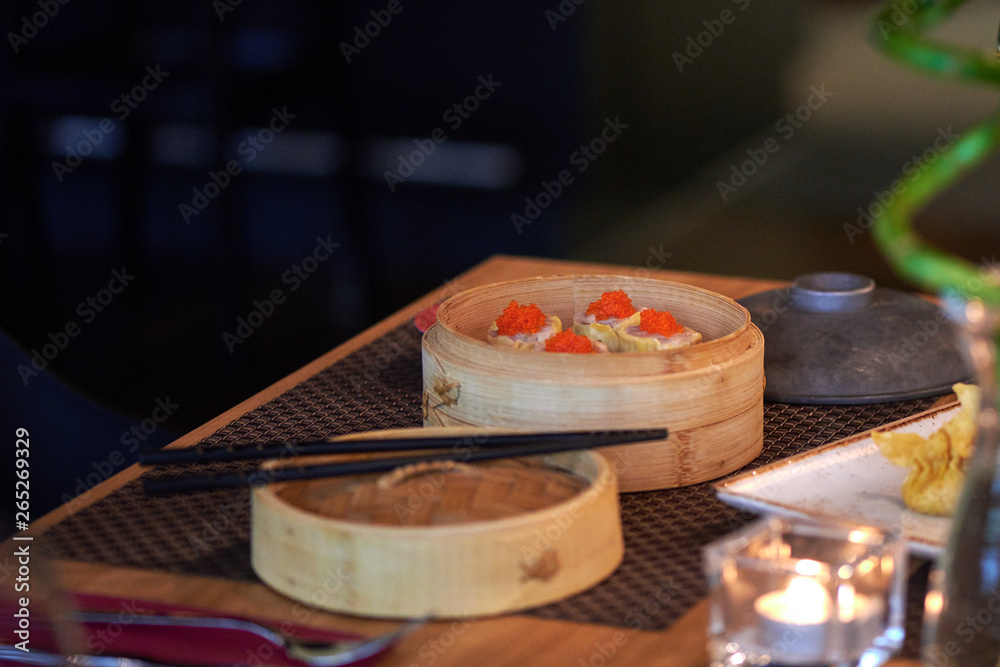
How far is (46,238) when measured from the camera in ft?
14.6

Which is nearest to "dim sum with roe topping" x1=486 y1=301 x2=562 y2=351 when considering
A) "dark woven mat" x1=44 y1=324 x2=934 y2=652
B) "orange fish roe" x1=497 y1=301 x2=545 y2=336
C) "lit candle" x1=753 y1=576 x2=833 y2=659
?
"orange fish roe" x1=497 y1=301 x2=545 y2=336

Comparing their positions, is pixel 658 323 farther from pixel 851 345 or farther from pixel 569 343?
pixel 851 345

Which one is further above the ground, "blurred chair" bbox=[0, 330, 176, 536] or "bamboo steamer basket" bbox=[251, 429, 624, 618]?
"bamboo steamer basket" bbox=[251, 429, 624, 618]

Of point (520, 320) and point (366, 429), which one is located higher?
point (520, 320)

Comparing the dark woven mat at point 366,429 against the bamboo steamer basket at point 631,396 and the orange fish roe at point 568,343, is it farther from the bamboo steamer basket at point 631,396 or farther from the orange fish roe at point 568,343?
the orange fish roe at point 568,343

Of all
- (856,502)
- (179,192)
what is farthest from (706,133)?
(856,502)

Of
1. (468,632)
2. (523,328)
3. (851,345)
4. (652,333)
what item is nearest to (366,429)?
(523,328)

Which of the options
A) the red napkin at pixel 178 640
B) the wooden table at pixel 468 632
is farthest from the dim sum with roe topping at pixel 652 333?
A: the red napkin at pixel 178 640

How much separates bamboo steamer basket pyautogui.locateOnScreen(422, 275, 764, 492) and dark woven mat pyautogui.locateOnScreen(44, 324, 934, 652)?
0.04 meters

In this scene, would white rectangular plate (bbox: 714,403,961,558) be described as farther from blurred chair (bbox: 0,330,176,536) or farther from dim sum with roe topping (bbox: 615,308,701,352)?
blurred chair (bbox: 0,330,176,536)

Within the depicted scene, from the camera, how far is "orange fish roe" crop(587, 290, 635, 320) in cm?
135

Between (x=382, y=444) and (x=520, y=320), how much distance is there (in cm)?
31

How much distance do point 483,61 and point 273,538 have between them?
3.19 m

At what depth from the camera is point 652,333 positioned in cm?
130
